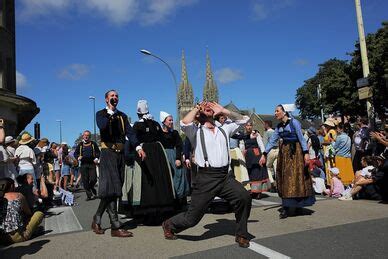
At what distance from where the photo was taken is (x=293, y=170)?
741cm

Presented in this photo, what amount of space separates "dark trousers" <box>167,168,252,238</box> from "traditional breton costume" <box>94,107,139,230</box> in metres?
1.27

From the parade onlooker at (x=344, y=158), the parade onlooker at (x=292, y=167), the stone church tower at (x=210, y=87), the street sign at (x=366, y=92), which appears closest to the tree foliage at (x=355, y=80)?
the street sign at (x=366, y=92)

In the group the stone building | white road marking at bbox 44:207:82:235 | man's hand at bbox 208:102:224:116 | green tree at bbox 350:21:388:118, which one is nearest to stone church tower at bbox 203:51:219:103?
green tree at bbox 350:21:388:118

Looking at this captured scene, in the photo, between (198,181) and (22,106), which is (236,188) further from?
(22,106)

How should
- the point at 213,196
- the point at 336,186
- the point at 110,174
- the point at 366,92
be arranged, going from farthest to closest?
the point at 366,92 → the point at 336,186 → the point at 110,174 → the point at 213,196

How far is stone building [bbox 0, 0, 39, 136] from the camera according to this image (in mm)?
20312

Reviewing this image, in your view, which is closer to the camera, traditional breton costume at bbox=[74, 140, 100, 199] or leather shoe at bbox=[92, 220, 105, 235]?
leather shoe at bbox=[92, 220, 105, 235]

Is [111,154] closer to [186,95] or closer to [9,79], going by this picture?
[9,79]

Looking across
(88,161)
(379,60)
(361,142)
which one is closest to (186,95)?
(379,60)

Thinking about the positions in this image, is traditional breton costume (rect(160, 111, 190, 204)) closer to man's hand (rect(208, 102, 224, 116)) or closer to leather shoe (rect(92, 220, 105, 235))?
leather shoe (rect(92, 220, 105, 235))

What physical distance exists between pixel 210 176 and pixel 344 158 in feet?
21.7

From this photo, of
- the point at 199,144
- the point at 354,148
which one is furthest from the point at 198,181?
the point at 354,148

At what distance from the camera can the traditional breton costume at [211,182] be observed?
5.43 m

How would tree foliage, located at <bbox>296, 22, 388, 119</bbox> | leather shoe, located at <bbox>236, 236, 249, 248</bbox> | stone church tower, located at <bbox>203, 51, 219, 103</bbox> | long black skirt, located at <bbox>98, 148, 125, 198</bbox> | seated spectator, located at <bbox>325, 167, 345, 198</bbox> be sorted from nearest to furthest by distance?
Result: leather shoe, located at <bbox>236, 236, 249, 248</bbox>, long black skirt, located at <bbox>98, 148, 125, 198</bbox>, seated spectator, located at <bbox>325, 167, 345, 198</bbox>, tree foliage, located at <bbox>296, 22, 388, 119</bbox>, stone church tower, located at <bbox>203, 51, 219, 103</bbox>
